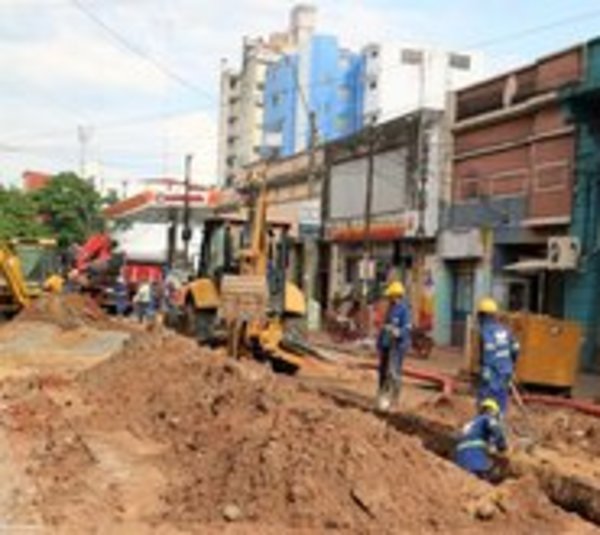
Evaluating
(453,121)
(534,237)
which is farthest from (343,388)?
(453,121)

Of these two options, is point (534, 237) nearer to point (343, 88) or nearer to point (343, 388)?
point (343, 388)

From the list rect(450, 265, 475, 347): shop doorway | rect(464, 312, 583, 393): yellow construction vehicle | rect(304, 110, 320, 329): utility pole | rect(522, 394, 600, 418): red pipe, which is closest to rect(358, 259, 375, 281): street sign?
rect(450, 265, 475, 347): shop doorway

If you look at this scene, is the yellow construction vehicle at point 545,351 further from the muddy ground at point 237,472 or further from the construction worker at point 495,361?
the construction worker at point 495,361

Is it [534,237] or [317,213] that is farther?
[317,213]

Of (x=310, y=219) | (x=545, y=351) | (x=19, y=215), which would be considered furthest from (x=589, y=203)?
(x=19, y=215)

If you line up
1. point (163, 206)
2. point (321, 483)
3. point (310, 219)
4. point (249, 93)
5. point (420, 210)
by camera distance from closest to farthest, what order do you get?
point (321, 483) → point (420, 210) → point (310, 219) → point (163, 206) → point (249, 93)

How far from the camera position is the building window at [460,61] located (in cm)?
9519

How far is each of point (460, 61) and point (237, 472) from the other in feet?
292

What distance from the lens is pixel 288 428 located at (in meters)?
10.8

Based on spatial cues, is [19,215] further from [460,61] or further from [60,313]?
[60,313]

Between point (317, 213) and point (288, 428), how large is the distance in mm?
39010

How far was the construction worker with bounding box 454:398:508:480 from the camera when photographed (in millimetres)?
11852

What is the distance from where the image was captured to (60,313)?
2978 cm

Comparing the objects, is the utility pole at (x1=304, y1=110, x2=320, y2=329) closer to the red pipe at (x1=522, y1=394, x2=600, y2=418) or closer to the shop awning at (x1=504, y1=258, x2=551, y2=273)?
the shop awning at (x1=504, y1=258, x2=551, y2=273)
